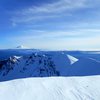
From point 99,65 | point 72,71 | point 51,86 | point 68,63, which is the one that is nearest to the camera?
point 51,86

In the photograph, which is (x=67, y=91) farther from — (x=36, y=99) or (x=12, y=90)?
(x=12, y=90)

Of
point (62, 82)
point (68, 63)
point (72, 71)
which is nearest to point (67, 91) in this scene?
point (62, 82)

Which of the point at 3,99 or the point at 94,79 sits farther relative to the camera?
the point at 94,79

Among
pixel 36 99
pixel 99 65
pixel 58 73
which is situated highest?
pixel 36 99

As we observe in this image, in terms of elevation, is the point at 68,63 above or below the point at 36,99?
below

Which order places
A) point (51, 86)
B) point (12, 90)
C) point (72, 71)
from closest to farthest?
1. point (12, 90)
2. point (51, 86)
3. point (72, 71)

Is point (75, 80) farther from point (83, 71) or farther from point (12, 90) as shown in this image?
point (83, 71)
